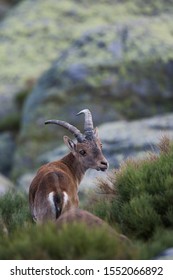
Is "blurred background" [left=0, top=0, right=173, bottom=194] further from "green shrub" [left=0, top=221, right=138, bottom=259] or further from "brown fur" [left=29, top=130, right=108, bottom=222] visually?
"green shrub" [left=0, top=221, right=138, bottom=259]

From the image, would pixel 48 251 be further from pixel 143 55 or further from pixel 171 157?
pixel 143 55

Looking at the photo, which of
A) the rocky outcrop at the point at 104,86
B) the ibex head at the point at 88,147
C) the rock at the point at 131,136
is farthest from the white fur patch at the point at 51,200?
the rocky outcrop at the point at 104,86

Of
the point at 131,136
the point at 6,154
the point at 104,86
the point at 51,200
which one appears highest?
the point at 51,200

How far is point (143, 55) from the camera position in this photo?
27812mm

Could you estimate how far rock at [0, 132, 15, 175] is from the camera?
2817 cm

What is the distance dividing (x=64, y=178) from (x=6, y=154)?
16.5 m

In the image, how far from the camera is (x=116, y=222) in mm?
12180

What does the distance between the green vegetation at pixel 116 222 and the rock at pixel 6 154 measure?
43.3ft

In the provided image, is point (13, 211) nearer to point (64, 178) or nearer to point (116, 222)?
point (64, 178)

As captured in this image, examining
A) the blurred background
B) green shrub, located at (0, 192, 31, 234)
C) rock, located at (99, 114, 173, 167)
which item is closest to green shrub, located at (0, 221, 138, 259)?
green shrub, located at (0, 192, 31, 234)

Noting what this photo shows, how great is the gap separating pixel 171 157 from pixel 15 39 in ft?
73.7

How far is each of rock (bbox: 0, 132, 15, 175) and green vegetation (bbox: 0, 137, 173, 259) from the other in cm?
1321

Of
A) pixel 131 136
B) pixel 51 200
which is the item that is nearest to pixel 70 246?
pixel 51 200
